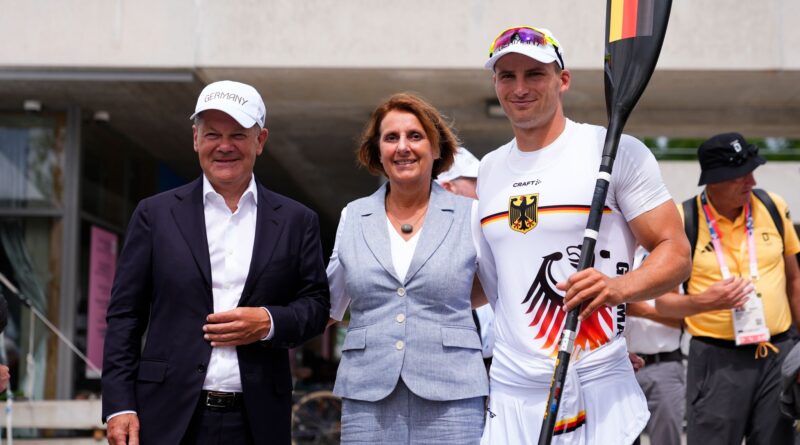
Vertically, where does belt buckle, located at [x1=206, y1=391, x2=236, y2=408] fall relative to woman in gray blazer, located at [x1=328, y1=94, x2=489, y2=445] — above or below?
below

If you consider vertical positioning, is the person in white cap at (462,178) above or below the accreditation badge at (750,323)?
above

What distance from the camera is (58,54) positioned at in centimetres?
1009

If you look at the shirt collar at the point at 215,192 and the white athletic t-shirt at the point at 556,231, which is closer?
the white athletic t-shirt at the point at 556,231

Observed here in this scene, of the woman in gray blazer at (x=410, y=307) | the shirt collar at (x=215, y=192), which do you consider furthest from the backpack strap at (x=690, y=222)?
the shirt collar at (x=215, y=192)

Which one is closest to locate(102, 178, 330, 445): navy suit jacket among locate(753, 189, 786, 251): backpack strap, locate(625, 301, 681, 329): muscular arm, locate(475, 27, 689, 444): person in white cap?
locate(475, 27, 689, 444): person in white cap

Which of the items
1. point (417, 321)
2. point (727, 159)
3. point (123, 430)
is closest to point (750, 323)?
point (727, 159)

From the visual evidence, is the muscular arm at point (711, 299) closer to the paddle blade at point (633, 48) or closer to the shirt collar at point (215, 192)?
the paddle blade at point (633, 48)

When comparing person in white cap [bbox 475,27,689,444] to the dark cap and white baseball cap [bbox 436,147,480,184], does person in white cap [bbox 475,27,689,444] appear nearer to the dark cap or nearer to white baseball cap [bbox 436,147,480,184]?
white baseball cap [bbox 436,147,480,184]

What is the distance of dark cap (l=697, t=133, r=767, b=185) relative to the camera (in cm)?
589

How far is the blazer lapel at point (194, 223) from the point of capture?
12.2 feet

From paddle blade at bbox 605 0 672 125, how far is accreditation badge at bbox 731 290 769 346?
2648 millimetres

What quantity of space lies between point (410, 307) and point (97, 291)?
9324 mm

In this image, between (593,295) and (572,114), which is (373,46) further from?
(593,295)

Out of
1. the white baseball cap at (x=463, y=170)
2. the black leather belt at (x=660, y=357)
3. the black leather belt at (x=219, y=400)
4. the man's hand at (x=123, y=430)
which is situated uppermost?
the white baseball cap at (x=463, y=170)
